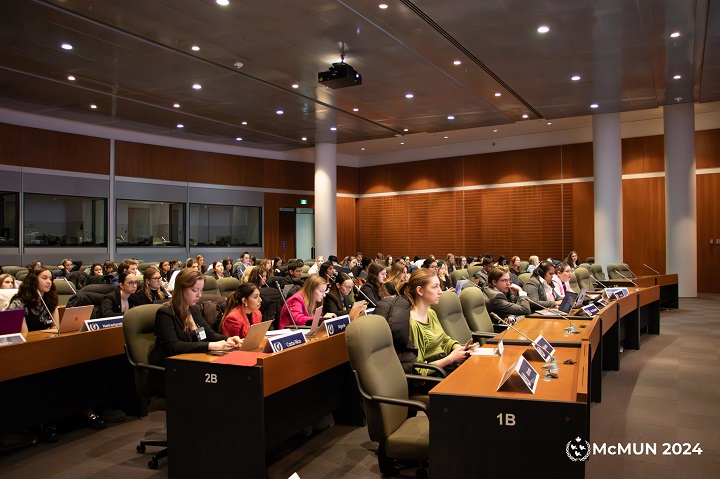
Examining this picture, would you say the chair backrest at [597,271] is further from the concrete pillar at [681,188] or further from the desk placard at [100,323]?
the desk placard at [100,323]

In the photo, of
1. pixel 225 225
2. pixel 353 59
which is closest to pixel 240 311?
pixel 353 59

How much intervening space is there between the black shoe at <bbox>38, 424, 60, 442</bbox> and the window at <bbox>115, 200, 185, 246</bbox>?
10638mm

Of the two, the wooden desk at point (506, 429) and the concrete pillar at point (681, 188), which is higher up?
the concrete pillar at point (681, 188)

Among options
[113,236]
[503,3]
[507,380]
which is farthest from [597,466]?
[113,236]

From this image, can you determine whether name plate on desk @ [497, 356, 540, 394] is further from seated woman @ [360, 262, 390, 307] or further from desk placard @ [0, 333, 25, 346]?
seated woman @ [360, 262, 390, 307]

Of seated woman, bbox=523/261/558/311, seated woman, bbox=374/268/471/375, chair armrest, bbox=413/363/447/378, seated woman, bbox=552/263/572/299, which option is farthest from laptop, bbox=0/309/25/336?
seated woman, bbox=552/263/572/299

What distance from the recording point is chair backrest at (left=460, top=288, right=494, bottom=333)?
17.5 feet

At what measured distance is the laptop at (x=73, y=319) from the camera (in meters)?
4.39

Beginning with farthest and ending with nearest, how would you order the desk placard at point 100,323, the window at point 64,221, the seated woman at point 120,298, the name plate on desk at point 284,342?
the window at point 64,221 < the seated woman at point 120,298 < the desk placard at point 100,323 < the name plate on desk at point 284,342

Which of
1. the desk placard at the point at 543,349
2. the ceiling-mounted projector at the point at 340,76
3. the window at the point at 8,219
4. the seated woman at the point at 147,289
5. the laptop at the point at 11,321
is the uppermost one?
the ceiling-mounted projector at the point at 340,76

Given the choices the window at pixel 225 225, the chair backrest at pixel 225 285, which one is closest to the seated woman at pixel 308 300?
the chair backrest at pixel 225 285

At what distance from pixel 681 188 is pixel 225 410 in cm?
1288

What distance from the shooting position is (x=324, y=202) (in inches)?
624

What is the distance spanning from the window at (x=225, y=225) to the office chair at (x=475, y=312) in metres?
11.9
